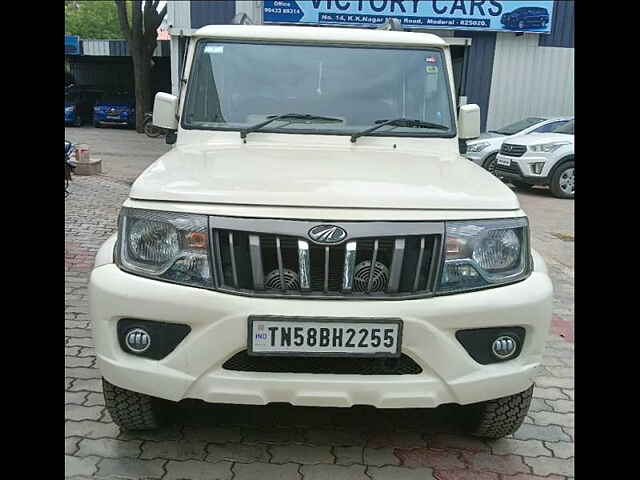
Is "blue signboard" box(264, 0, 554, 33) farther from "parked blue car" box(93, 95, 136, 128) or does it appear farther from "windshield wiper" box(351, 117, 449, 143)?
"windshield wiper" box(351, 117, 449, 143)

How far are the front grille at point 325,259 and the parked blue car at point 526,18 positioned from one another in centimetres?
1651

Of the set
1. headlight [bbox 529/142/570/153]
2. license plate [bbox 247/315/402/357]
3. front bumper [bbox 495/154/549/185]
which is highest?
headlight [bbox 529/142/570/153]

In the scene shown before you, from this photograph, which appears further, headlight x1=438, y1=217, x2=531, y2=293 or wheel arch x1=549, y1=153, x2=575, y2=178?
wheel arch x1=549, y1=153, x2=575, y2=178

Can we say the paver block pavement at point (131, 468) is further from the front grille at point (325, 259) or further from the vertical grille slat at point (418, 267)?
the vertical grille slat at point (418, 267)

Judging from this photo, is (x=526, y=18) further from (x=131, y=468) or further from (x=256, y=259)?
(x=131, y=468)

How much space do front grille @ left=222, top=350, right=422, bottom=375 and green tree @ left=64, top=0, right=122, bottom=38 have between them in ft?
167

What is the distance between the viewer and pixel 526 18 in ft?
56.3

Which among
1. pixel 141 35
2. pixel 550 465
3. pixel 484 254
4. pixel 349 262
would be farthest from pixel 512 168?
pixel 141 35

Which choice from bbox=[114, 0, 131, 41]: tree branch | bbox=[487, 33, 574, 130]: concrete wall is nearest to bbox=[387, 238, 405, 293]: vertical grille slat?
bbox=[487, 33, 574, 130]: concrete wall

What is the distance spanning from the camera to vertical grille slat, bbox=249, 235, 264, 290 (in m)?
2.47

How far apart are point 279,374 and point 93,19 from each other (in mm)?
52498

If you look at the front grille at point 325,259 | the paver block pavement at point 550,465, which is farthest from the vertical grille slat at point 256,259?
the paver block pavement at point 550,465

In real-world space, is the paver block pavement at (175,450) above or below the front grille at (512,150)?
below

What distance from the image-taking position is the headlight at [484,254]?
8.41ft
